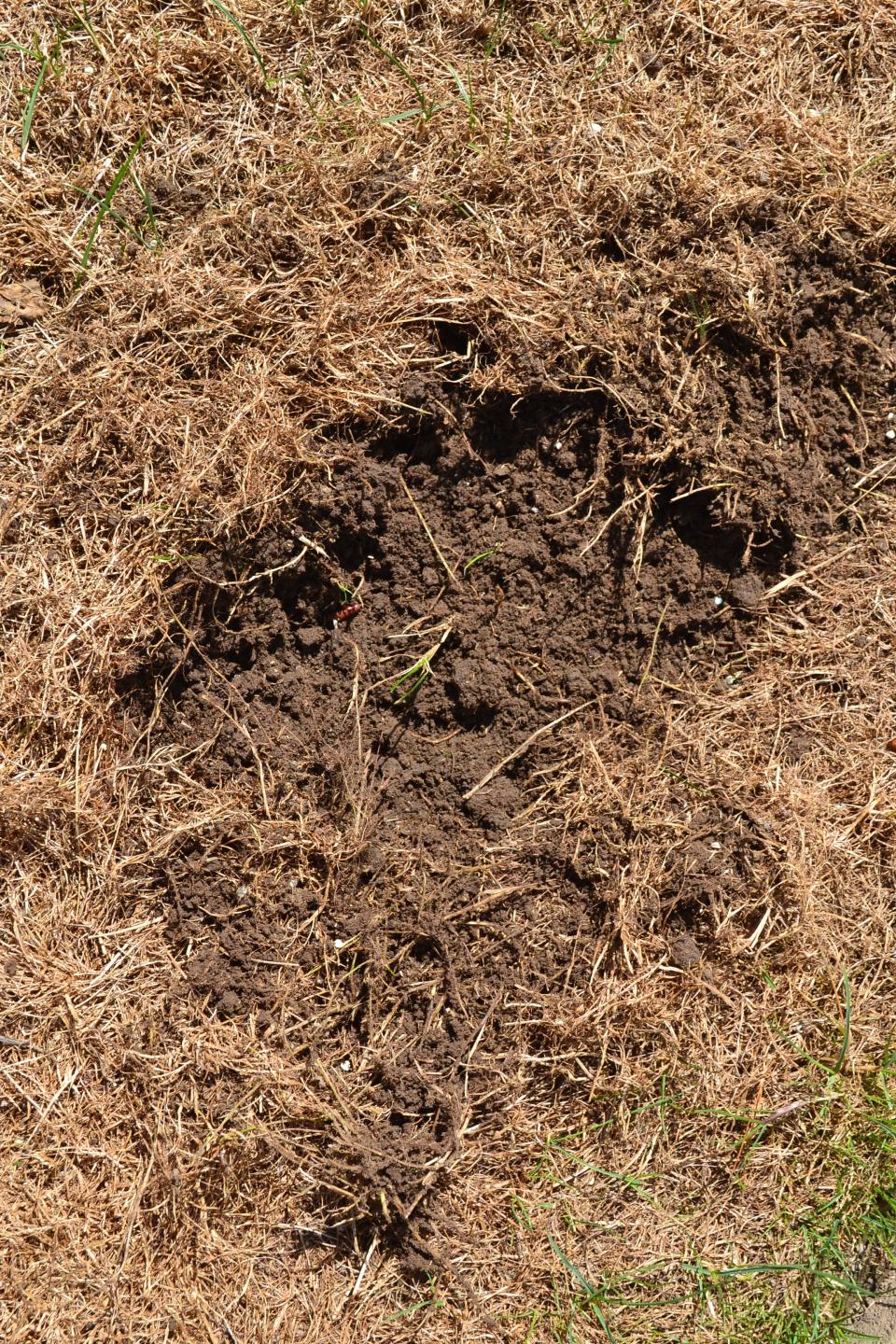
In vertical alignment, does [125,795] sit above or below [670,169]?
below

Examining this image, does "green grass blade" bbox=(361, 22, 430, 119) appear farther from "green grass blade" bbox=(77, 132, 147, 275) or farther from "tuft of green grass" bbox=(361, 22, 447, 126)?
"green grass blade" bbox=(77, 132, 147, 275)

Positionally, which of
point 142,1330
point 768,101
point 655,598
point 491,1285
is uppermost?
point 768,101

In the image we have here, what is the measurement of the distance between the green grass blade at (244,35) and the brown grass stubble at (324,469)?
0.03m

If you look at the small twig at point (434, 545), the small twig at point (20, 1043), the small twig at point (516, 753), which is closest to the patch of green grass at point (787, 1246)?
the small twig at point (516, 753)

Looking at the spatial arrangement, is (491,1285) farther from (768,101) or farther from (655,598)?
(768,101)

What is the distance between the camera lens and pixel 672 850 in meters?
2.04

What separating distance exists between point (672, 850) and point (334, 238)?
1731 millimetres

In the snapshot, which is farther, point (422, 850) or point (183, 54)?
point (183, 54)

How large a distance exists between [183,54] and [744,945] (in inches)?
105

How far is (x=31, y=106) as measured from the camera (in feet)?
6.91

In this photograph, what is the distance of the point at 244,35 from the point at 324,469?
3.76 ft

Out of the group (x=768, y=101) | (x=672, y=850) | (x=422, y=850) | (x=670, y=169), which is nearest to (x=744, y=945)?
(x=672, y=850)

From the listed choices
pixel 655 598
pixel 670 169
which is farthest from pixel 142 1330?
pixel 670 169

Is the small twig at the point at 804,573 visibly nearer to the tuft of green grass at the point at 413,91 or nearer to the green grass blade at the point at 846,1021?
the green grass blade at the point at 846,1021
